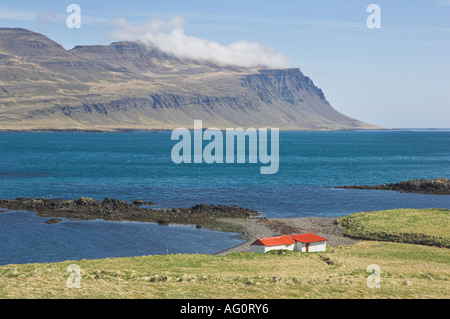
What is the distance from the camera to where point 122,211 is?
258ft

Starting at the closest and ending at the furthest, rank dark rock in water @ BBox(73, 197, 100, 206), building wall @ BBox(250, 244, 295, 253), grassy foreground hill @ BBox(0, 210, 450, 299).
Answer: grassy foreground hill @ BBox(0, 210, 450, 299) → building wall @ BBox(250, 244, 295, 253) → dark rock in water @ BBox(73, 197, 100, 206)

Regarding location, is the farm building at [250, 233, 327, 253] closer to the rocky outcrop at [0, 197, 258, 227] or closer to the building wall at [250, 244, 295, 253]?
the building wall at [250, 244, 295, 253]

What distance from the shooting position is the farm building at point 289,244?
50531 millimetres

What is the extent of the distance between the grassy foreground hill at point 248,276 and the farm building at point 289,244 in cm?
141

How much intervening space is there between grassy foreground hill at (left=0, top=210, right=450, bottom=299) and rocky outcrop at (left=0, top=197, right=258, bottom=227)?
1024 inches

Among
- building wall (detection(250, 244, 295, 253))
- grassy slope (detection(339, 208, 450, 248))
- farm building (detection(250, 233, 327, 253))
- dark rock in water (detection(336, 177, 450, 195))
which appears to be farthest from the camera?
dark rock in water (detection(336, 177, 450, 195))

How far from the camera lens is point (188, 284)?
113 feet

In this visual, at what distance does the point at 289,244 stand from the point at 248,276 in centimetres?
1430

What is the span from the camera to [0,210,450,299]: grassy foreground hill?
31766 millimetres

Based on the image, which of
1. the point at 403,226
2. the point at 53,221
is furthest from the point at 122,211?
the point at 403,226

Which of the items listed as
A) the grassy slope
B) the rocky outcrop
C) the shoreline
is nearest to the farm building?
the shoreline

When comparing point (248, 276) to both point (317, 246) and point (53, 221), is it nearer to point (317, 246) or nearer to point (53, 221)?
point (317, 246)

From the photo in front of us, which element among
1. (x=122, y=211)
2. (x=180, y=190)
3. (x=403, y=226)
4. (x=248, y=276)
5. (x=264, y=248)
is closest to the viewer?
(x=248, y=276)
